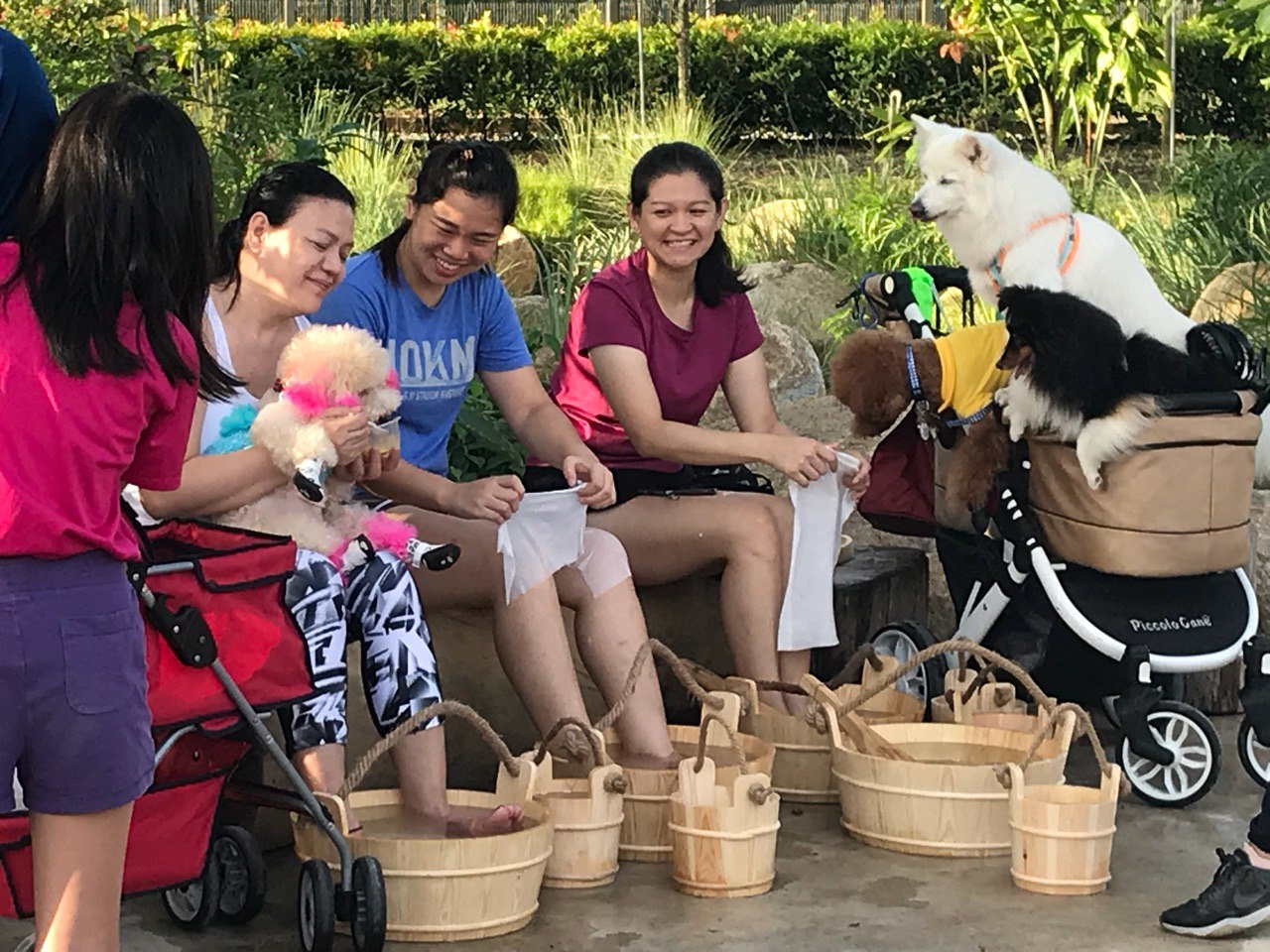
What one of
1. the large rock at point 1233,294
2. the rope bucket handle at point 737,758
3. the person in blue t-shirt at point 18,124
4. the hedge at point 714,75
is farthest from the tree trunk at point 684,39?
the person in blue t-shirt at point 18,124

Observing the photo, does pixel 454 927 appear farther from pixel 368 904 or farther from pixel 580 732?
pixel 580 732

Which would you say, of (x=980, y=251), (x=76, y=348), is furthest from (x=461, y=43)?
(x=76, y=348)

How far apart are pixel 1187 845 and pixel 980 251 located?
2764 millimetres

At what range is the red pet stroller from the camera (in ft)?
9.96

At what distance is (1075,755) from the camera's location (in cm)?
498

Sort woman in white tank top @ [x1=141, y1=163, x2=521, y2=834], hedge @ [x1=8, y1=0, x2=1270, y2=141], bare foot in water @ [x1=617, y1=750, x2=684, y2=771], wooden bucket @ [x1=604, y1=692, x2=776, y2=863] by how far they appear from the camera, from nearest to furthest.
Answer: woman in white tank top @ [x1=141, y1=163, x2=521, y2=834], wooden bucket @ [x1=604, y1=692, x2=776, y2=863], bare foot in water @ [x1=617, y1=750, x2=684, y2=771], hedge @ [x1=8, y1=0, x2=1270, y2=141]

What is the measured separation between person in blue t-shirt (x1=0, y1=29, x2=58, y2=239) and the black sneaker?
252cm

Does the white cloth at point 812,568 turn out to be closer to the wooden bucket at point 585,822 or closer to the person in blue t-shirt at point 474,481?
the person in blue t-shirt at point 474,481

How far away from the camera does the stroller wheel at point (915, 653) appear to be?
16.2 feet

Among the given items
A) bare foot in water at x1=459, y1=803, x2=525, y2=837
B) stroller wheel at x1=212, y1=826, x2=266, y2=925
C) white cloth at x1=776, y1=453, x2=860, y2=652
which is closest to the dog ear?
white cloth at x1=776, y1=453, x2=860, y2=652

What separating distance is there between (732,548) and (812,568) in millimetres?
212

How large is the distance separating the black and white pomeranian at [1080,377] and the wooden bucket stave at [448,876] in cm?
178

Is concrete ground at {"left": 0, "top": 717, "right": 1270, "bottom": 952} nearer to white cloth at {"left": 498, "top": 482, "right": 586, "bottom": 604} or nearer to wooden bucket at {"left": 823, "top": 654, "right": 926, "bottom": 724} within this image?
wooden bucket at {"left": 823, "top": 654, "right": 926, "bottom": 724}

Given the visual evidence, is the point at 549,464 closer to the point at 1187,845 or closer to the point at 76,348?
the point at 1187,845
